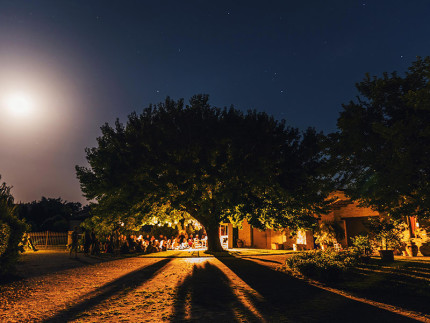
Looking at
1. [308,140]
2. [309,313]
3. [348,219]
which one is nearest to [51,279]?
[309,313]

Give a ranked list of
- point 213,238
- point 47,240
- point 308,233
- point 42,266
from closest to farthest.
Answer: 1. point 42,266
2. point 213,238
3. point 308,233
4. point 47,240

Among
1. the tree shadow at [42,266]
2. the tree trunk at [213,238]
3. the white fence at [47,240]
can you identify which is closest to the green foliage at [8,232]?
the tree shadow at [42,266]

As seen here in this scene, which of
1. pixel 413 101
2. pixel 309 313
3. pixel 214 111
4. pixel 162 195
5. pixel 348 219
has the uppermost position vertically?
pixel 214 111

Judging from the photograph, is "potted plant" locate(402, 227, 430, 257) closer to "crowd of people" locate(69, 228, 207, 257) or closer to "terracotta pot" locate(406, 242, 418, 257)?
"terracotta pot" locate(406, 242, 418, 257)

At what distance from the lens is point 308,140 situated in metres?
21.7

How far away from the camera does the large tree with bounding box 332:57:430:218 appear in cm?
974

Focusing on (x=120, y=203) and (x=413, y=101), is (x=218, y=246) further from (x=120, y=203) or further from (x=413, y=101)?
(x=413, y=101)

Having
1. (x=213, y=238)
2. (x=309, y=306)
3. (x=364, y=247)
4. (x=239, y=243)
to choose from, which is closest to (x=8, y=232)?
(x=309, y=306)

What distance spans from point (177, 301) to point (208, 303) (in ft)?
2.33

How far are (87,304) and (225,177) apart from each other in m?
12.9

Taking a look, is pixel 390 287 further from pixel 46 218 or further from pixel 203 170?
pixel 46 218

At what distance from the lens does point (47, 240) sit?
115 feet

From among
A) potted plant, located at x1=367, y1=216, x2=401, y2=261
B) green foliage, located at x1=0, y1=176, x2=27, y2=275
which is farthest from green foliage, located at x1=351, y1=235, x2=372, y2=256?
green foliage, located at x1=0, y1=176, x2=27, y2=275

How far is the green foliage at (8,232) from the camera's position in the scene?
10.3 metres
